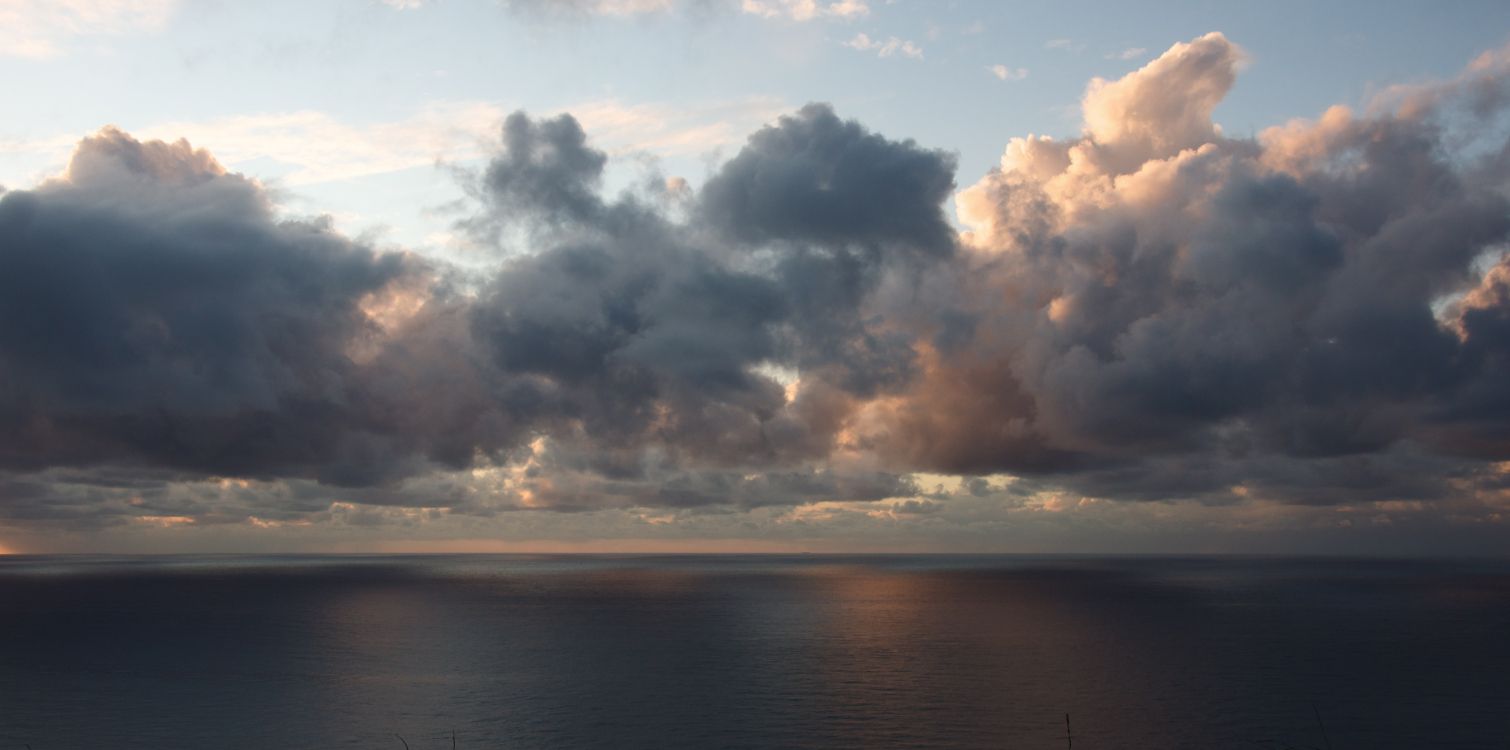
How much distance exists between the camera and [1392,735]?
72062 millimetres

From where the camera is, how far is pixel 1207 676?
9800cm

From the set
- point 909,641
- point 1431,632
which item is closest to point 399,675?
point 909,641

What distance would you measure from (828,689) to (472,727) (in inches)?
1199

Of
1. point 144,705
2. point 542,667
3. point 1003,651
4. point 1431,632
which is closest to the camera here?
point 144,705

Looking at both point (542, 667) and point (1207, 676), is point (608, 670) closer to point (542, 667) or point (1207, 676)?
point (542, 667)

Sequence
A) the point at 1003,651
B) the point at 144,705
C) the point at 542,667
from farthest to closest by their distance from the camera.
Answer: the point at 1003,651
the point at 542,667
the point at 144,705

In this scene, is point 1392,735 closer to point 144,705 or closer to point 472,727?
point 472,727

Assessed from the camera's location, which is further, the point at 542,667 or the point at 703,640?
the point at 703,640

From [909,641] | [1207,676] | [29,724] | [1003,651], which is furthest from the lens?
[909,641]

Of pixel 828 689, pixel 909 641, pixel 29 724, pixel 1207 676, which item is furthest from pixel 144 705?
pixel 1207 676

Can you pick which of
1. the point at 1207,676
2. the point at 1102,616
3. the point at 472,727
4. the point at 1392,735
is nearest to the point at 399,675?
the point at 472,727

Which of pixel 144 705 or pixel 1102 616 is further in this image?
pixel 1102 616

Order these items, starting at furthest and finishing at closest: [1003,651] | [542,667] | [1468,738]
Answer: [1003,651], [542,667], [1468,738]

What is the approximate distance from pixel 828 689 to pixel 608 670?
24.3 m
